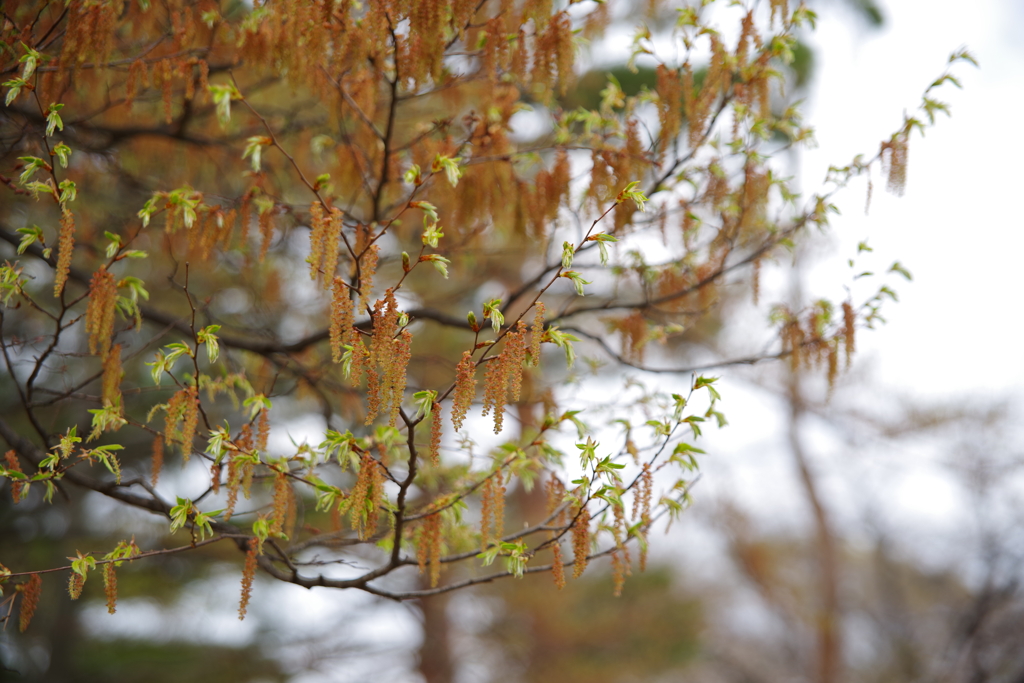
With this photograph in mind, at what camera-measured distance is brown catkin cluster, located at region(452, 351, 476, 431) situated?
1798 mm

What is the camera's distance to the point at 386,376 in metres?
1.81

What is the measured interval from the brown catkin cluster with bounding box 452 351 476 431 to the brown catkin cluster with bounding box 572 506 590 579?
1.81 ft

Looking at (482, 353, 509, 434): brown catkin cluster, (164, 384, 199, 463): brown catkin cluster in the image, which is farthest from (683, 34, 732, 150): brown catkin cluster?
(164, 384, 199, 463): brown catkin cluster

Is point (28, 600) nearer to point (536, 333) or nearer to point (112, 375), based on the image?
point (112, 375)

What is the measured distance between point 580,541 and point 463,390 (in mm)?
649

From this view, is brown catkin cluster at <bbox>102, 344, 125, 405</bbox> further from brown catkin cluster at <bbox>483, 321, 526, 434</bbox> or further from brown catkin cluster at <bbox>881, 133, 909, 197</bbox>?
brown catkin cluster at <bbox>881, 133, 909, 197</bbox>

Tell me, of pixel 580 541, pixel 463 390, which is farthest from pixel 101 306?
pixel 580 541

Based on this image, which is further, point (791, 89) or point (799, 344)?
point (791, 89)

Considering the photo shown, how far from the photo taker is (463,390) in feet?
5.90

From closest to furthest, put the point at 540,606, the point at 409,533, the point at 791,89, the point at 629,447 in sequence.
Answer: the point at 629,447
the point at 409,533
the point at 540,606
the point at 791,89

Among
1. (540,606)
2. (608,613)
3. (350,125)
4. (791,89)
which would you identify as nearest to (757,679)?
(608,613)

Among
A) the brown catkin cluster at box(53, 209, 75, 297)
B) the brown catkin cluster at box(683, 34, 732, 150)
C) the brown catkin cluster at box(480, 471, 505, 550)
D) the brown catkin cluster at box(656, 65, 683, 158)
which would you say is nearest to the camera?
the brown catkin cluster at box(53, 209, 75, 297)

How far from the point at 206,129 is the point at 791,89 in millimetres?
6686

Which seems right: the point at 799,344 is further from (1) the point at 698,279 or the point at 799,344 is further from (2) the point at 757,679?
(2) the point at 757,679
